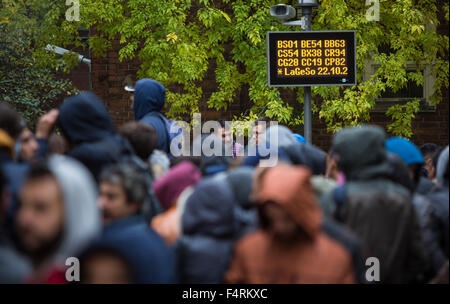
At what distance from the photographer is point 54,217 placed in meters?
2.27

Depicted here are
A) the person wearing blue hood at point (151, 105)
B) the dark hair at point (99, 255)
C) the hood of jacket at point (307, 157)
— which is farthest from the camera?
the person wearing blue hood at point (151, 105)

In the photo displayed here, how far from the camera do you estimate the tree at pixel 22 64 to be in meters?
11.9

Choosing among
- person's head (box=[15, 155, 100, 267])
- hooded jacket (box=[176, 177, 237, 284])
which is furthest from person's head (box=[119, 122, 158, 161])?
person's head (box=[15, 155, 100, 267])

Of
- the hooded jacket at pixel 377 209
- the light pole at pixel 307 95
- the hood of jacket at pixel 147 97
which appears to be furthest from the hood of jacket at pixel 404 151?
the light pole at pixel 307 95

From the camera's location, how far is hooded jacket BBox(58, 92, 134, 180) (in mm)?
3938

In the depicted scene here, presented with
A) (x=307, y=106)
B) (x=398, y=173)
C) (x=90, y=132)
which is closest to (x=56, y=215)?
(x=90, y=132)

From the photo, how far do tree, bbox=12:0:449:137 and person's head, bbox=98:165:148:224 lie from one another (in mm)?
7779

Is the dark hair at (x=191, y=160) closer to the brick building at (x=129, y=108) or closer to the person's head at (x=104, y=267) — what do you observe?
the person's head at (x=104, y=267)

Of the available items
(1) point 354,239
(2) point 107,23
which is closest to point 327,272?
(1) point 354,239

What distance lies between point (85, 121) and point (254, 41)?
701 centimetres

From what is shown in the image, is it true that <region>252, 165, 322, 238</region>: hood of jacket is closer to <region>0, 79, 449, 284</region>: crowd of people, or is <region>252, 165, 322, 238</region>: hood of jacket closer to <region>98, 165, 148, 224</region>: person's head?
<region>0, 79, 449, 284</region>: crowd of people

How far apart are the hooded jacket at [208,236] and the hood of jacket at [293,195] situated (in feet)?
1.00
